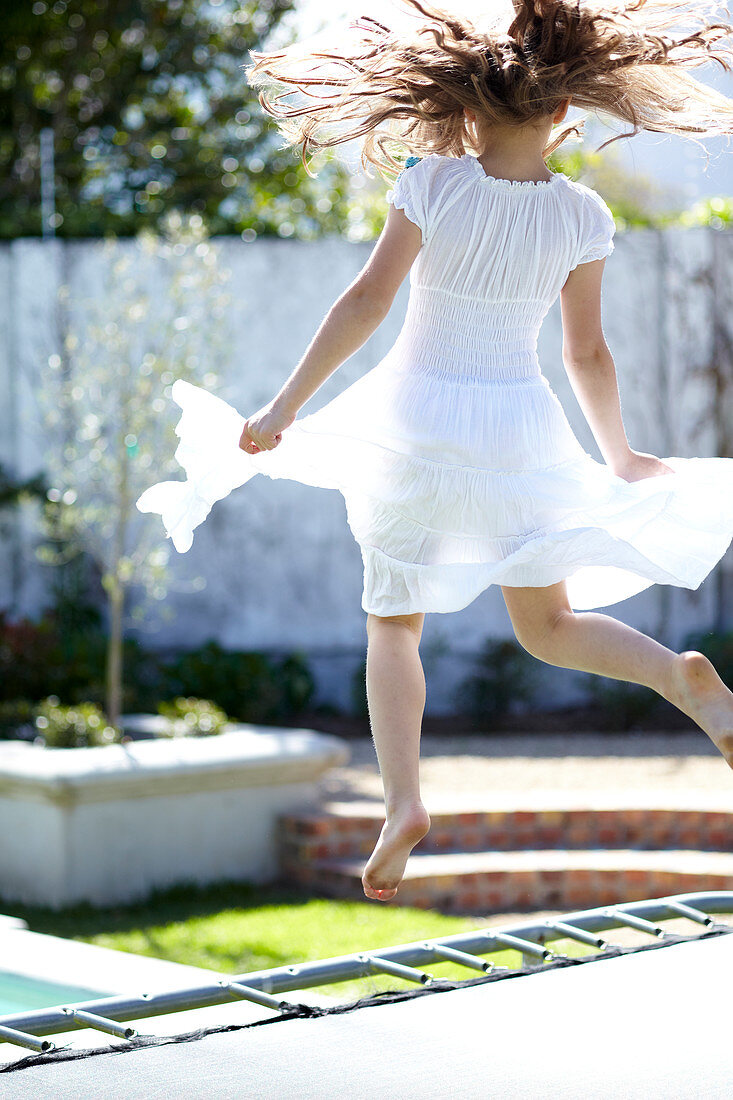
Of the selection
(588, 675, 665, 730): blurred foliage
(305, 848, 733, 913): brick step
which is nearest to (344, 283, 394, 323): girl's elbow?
(305, 848, 733, 913): brick step

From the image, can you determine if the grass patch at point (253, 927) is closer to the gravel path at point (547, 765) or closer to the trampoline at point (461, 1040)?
the gravel path at point (547, 765)

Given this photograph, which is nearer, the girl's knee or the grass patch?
the girl's knee

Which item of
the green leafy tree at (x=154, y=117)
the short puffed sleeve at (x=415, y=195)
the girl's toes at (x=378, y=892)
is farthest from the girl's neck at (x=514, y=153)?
the green leafy tree at (x=154, y=117)

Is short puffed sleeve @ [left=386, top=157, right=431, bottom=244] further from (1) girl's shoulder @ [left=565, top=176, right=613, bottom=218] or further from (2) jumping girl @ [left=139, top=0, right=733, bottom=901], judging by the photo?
(1) girl's shoulder @ [left=565, top=176, right=613, bottom=218]

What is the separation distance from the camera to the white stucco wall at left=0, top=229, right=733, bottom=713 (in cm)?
759

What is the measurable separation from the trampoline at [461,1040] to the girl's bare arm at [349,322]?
0.93 meters

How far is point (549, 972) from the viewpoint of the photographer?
263cm

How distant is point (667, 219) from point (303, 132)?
8.24m

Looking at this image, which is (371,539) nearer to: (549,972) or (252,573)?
(549,972)

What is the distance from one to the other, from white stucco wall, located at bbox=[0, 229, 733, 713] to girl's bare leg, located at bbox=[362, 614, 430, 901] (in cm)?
540

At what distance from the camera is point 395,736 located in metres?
2.09

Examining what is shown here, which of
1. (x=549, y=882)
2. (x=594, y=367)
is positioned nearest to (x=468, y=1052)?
(x=594, y=367)

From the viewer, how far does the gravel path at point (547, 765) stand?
5.72 meters

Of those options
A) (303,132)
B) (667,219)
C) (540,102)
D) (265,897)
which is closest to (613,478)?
(540,102)
